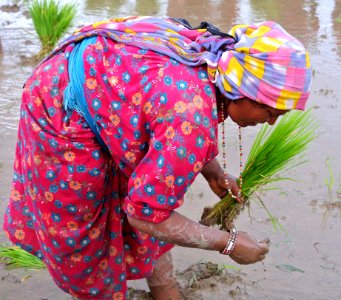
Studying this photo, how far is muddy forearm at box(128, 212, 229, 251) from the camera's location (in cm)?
181

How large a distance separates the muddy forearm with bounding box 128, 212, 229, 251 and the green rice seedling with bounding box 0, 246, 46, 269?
1.14 metres

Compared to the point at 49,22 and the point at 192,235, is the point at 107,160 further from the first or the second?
the point at 49,22

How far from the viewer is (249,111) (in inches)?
70.6

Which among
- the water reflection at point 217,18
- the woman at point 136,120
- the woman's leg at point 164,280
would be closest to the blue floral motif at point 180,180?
the woman at point 136,120

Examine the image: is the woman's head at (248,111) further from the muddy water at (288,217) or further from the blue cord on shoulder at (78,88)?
the muddy water at (288,217)

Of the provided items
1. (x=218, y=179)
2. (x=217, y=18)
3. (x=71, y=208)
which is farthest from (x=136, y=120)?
(x=217, y=18)

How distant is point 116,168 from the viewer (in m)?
2.10

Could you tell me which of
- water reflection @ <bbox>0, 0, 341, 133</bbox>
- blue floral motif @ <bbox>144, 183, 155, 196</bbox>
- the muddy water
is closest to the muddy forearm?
blue floral motif @ <bbox>144, 183, 155, 196</bbox>

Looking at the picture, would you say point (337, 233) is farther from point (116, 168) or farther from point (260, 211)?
point (116, 168)

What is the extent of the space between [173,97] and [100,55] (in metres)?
0.30

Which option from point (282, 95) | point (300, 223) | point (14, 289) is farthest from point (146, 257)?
point (300, 223)

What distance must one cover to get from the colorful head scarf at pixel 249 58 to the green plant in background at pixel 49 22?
13.9 feet

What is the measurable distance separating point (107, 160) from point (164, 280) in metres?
0.77

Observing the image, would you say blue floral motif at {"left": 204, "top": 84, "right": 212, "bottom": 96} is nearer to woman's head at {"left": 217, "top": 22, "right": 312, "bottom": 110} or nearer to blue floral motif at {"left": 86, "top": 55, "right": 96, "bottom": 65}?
woman's head at {"left": 217, "top": 22, "right": 312, "bottom": 110}
